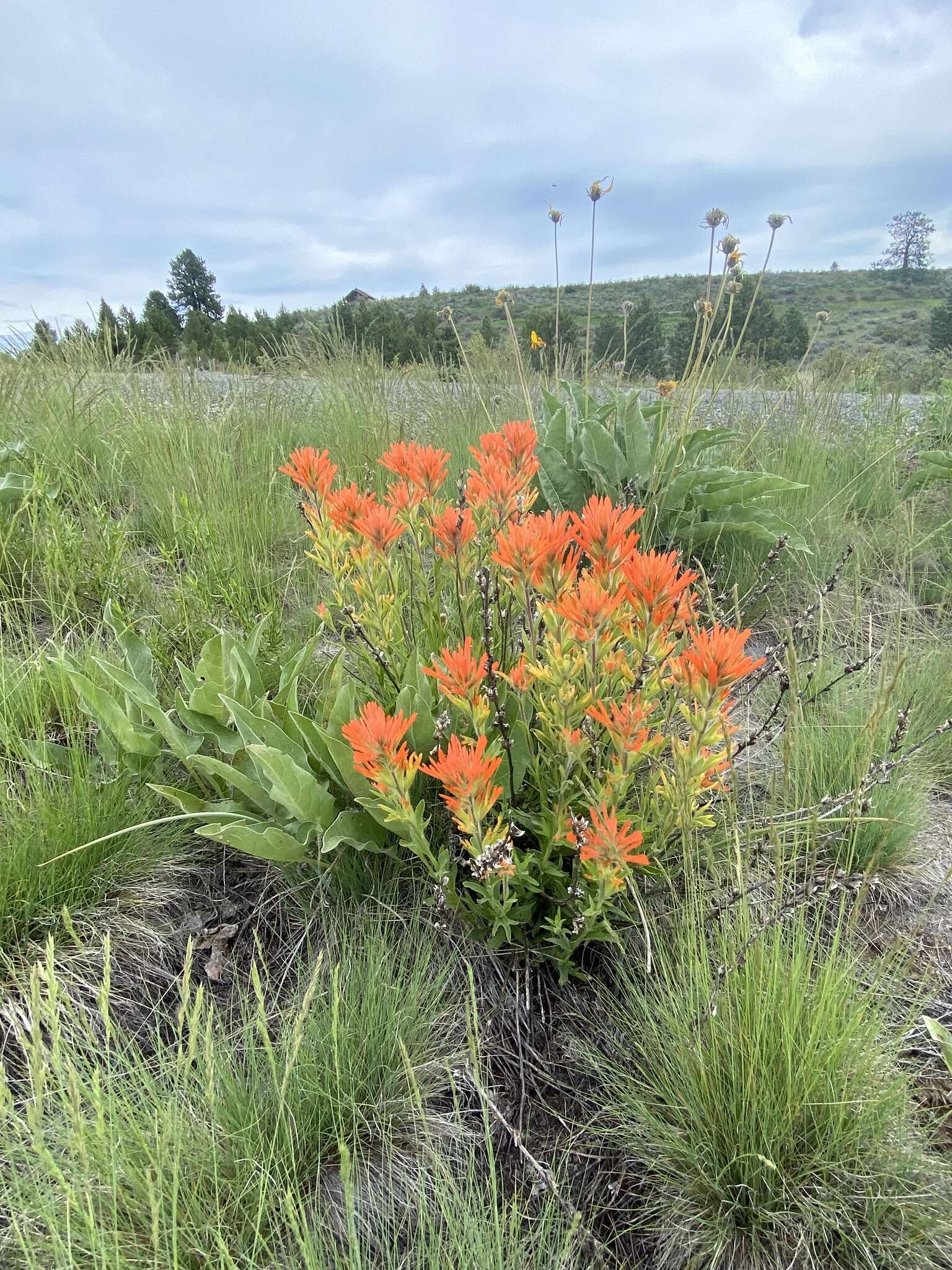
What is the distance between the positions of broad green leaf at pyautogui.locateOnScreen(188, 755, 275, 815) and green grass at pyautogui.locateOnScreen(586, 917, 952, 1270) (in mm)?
885

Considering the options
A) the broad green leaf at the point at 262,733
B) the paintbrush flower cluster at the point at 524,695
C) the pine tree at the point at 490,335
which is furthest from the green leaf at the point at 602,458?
the pine tree at the point at 490,335

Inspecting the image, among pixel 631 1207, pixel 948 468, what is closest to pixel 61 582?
pixel 631 1207

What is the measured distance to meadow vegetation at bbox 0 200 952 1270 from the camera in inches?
39.4

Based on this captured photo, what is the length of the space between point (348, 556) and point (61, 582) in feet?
5.53

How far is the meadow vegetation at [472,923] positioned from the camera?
3.28 ft

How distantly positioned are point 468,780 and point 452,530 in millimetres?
508

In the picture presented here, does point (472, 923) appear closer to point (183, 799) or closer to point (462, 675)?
point (462, 675)

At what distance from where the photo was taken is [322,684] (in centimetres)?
203

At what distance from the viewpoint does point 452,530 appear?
129 centimetres

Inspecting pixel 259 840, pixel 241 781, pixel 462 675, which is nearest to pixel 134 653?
pixel 241 781

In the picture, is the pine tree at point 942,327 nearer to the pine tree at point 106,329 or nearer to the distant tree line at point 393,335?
the distant tree line at point 393,335

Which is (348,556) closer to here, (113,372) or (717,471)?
(717,471)

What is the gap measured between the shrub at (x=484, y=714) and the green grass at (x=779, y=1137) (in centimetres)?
23

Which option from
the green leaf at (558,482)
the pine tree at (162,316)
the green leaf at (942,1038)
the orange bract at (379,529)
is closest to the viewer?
the green leaf at (942,1038)
